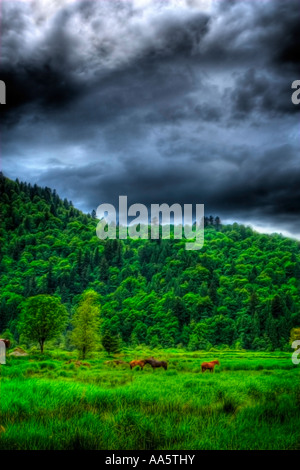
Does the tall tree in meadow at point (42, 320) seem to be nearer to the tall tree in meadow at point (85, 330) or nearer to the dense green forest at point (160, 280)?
the tall tree in meadow at point (85, 330)

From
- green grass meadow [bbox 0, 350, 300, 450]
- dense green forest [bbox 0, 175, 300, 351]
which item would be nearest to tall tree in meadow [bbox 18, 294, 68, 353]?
green grass meadow [bbox 0, 350, 300, 450]

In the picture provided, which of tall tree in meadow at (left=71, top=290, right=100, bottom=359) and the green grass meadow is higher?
the green grass meadow

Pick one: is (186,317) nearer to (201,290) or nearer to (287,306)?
(201,290)

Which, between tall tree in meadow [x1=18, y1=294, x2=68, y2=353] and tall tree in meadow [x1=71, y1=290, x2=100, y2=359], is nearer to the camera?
tall tree in meadow [x1=71, y1=290, x2=100, y2=359]

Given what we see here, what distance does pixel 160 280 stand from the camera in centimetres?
14625

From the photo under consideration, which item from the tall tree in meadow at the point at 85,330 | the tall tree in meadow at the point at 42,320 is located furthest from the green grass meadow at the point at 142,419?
the tall tree in meadow at the point at 42,320

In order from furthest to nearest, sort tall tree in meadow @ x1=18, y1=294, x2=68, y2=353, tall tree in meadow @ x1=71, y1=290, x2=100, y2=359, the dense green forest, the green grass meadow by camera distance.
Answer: the dense green forest
tall tree in meadow @ x1=18, y1=294, x2=68, y2=353
tall tree in meadow @ x1=71, y1=290, x2=100, y2=359
the green grass meadow

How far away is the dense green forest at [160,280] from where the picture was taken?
101875 millimetres

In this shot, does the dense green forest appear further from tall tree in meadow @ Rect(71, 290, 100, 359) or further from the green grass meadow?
the green grass meadow

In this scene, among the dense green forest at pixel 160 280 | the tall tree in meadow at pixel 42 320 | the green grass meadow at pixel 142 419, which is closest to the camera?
the green grass meadow at pixel 142 419

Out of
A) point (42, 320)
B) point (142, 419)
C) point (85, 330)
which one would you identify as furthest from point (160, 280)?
point (142, 419)

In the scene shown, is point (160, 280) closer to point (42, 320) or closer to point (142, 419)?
point (42, 320)

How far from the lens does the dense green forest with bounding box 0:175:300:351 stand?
334 feet
